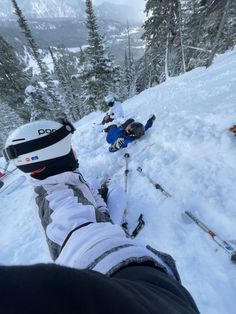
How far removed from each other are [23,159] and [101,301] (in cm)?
303

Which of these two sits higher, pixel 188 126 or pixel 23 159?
pixel 23 159

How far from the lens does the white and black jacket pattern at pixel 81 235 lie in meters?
1.39

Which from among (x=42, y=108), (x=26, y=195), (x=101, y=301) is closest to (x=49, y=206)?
(x=101, y=301)

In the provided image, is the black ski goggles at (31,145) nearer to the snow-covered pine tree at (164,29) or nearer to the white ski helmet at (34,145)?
the white ski helmet at (34,145)

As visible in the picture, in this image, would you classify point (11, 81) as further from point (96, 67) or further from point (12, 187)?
point (12, 187)

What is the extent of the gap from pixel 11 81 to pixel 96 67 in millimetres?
9022

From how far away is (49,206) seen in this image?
2910 millimetres

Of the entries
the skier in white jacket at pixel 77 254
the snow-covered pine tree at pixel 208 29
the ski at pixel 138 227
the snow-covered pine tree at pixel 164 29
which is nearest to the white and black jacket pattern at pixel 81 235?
the skier in white jacket at pixel 77 254

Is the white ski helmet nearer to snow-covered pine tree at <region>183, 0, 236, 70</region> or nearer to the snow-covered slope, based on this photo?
the snow-covered slope

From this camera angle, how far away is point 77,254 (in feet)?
5.41

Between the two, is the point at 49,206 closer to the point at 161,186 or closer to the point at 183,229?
the point at 183,229

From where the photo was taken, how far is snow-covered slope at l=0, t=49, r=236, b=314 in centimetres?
310

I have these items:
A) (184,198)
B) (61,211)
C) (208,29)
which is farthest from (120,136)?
(208,29)

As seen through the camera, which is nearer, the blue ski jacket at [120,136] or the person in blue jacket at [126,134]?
the person in blue jacket at [126,134]
